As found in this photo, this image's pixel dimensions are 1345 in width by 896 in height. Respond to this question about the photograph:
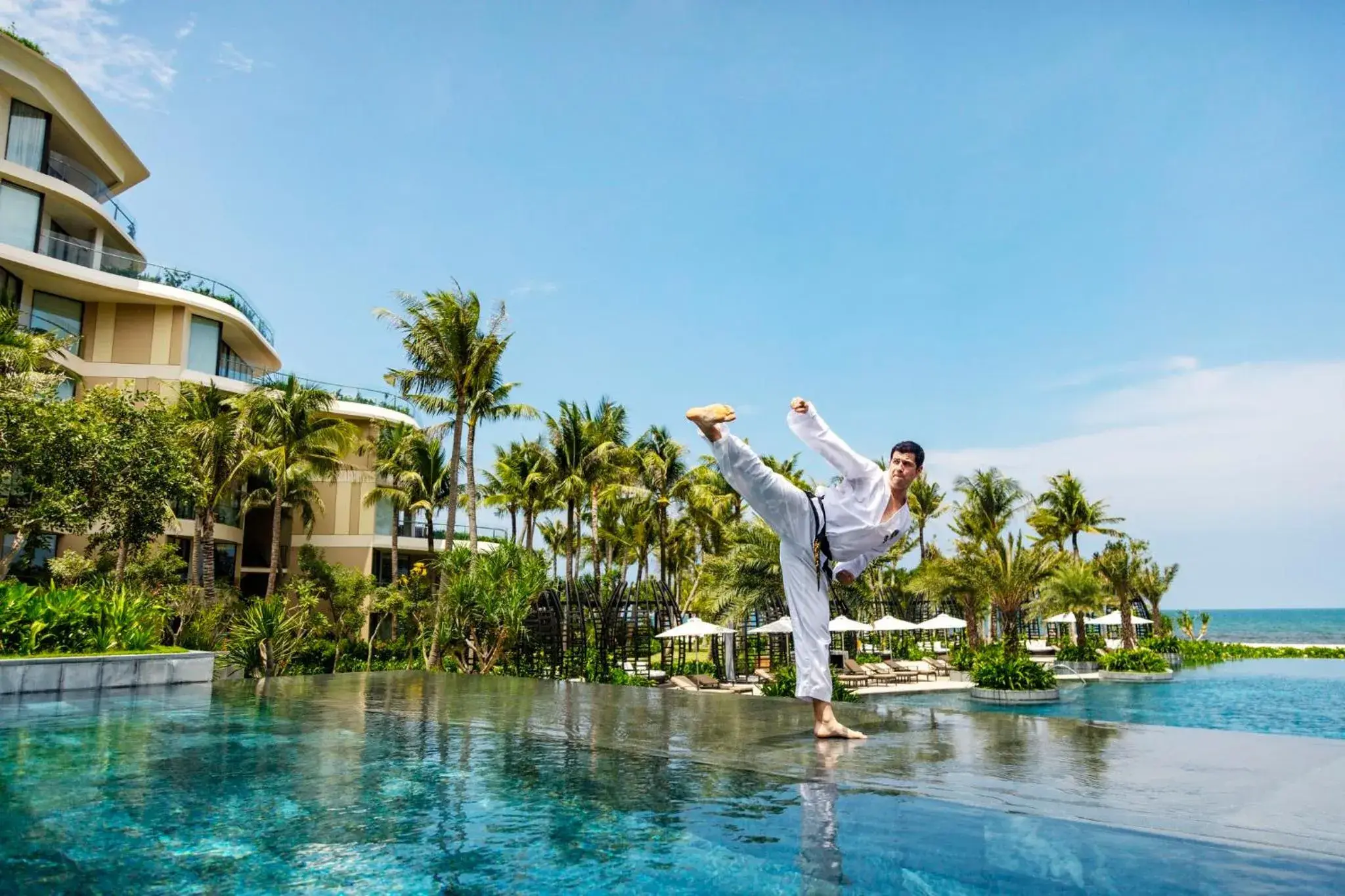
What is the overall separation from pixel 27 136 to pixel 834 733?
→ 1194 inches

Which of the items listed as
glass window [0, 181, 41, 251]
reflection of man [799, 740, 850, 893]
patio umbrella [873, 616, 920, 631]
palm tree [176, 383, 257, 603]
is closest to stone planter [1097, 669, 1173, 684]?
patio umbrella [873, 616, 920, 631]

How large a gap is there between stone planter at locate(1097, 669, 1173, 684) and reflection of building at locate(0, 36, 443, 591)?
2937cm

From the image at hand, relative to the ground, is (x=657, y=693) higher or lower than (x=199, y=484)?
lower

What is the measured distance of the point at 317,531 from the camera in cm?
3412

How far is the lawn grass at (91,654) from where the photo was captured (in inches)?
356

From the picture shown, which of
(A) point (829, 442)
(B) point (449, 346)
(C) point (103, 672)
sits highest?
(B) point (449, 346)

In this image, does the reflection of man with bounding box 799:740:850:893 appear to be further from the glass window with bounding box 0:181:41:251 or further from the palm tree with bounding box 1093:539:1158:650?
the palm tree with bounding box 1093:539:1158:650

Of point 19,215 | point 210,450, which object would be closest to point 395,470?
point 210,450

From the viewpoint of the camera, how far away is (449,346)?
2608 centimetres

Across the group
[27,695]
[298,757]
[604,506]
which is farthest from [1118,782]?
[604,506]

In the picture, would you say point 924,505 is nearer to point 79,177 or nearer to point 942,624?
point 942,624

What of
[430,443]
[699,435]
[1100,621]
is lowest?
[1100,621]

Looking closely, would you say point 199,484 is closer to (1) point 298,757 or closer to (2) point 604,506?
(1) point 298,757

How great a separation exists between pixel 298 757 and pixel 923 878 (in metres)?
3.67
